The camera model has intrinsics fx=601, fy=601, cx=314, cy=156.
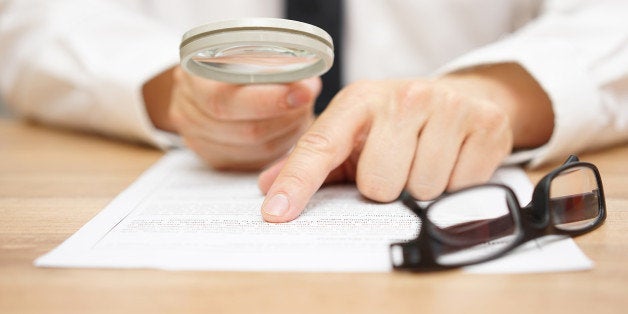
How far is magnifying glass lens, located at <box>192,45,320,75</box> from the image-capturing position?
63cm

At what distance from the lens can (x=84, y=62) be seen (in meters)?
1.15

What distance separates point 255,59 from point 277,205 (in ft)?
0.56

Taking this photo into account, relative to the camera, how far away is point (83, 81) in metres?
1.16

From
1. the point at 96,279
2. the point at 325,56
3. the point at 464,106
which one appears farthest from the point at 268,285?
the point at 464,106

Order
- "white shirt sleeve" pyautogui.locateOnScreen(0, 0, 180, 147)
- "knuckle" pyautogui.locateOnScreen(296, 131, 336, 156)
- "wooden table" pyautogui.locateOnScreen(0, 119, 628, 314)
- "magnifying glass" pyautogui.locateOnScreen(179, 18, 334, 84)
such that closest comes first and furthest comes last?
1. "wooden table" pyautogui.locateOnScreen(0, 119, 628, 314)
2. "magnifying glass" pyautogui.locateOnScreen(179, 18, 334, 84)
3. "knuckle" pyautogui.locateOnScreen(296, 131, 336, 156)
4. "white shirt sleeve" pyautogui.locateOnScreen(0, 0, 180, 147)

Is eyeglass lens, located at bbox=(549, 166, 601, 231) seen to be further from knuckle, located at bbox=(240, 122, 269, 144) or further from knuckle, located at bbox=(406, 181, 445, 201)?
knuckle, located at bbox=(240, 122, 269, 144)

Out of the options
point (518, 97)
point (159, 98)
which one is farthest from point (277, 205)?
point (159, 98)

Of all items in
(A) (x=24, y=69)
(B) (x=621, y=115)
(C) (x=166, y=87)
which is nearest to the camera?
(B) (x=621, y=115)

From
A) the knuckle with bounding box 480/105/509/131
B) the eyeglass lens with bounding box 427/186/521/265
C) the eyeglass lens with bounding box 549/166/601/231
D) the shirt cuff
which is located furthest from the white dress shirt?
the eyeglass lens with bounding box 427/186/521/265

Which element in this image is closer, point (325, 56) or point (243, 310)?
point (243, 310)

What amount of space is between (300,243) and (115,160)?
539mm

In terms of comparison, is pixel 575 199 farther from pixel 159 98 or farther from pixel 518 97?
pixel 159 98

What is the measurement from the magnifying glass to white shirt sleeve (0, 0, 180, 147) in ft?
1.16

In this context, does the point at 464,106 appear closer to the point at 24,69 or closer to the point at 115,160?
the point at 115,160
